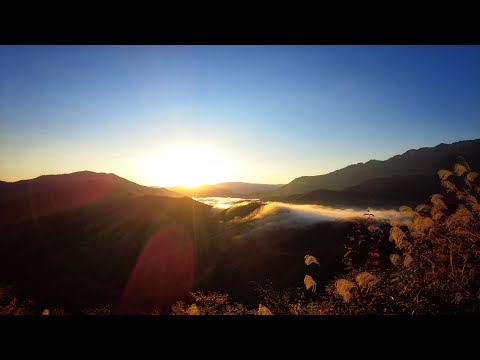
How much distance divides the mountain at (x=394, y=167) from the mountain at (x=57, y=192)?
24.2 metres

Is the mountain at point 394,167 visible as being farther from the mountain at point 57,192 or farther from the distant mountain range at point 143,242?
the mountain at point 57,192

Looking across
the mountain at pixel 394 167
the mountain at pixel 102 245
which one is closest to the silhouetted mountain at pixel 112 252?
the mountain at pixel 102 245

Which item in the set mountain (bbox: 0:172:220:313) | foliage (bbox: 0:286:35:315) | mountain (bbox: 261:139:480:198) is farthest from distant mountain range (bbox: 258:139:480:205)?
foliage (bbox: 0:286:35:315)

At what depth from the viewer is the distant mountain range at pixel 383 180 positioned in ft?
120

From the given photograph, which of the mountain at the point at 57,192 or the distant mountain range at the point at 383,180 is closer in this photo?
the distant mountain range at the point at 383,180

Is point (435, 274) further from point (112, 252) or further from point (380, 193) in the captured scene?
point (380, 193)

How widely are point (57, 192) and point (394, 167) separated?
69.7 meters

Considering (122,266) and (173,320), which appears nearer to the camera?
(173,320)

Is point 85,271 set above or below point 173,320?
below

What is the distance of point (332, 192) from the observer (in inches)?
1480

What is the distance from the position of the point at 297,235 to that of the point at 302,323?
26.7 m

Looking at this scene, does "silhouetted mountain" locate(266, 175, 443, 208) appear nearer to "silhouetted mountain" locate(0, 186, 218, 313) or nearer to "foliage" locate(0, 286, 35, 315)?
"silhouetted mountain" locate(0, 186, 218, 313)
